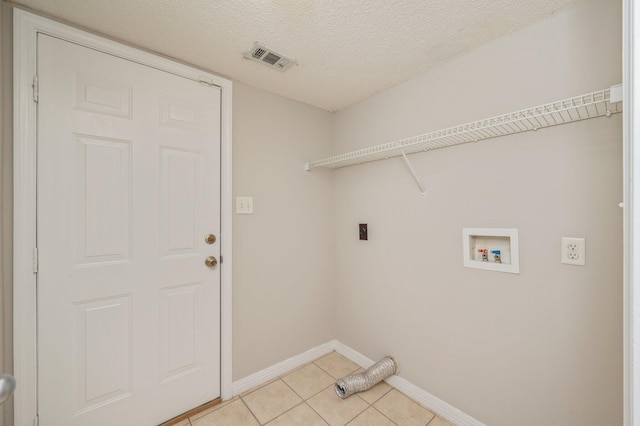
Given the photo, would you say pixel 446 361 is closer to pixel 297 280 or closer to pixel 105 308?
pixel 297 280

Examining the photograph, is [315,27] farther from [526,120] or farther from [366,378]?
[366,378]

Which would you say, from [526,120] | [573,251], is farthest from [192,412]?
[526,120]

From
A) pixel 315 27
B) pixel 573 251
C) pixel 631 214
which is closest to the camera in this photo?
pixel 631 214

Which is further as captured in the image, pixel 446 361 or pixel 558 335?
pixel 446 361

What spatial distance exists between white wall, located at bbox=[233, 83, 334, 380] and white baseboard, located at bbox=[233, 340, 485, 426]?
0.17ft

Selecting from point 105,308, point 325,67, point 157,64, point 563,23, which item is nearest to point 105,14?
point 157,64

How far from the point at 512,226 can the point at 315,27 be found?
146 centimetres

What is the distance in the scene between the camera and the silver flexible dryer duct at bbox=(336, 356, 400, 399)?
69.4 inches

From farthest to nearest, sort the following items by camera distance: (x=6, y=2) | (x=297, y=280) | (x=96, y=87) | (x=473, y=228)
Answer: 1. (x=297, y=280)
2. (x=473, y=228)
3. (x=96, y=87)
4. (x=6, y=2)

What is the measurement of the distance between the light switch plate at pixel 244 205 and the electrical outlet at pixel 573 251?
1812mm

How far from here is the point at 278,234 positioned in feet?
6.90

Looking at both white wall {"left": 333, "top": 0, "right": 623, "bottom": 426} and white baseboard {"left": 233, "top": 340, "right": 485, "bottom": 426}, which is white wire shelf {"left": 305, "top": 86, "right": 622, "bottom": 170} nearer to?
white wall {"left": 333, "top": 0, "right": 623, "bottom": 426}

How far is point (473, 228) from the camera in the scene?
1513mm

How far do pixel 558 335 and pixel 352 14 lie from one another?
1.83 m
